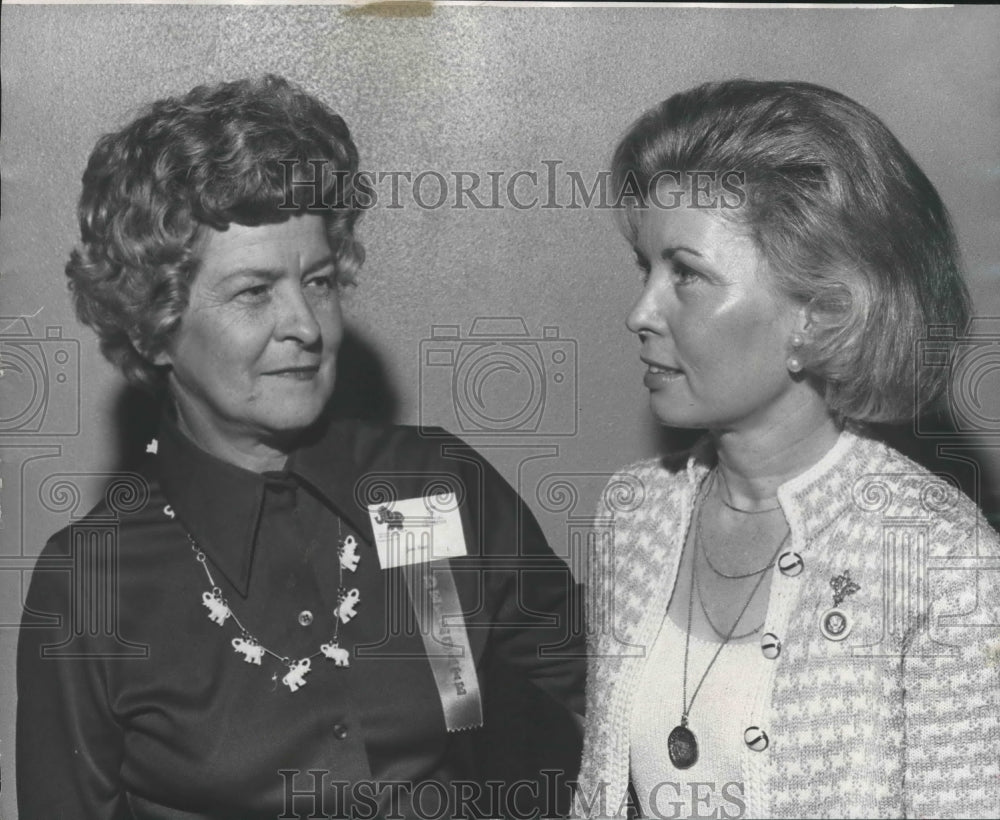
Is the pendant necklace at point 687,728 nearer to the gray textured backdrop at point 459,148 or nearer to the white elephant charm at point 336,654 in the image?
the gray textured backdrop at point 459,148

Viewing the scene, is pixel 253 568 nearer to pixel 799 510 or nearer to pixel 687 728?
pixel 687 728

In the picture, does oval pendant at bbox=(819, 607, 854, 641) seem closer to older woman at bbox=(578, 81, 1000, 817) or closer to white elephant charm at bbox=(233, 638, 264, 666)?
older woman at bbox=(578, 81, 1000, 817)

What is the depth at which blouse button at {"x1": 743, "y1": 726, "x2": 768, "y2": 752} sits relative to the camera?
4.12ft

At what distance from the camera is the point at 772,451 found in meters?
1.36

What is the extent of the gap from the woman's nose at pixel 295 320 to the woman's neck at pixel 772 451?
1.63ft

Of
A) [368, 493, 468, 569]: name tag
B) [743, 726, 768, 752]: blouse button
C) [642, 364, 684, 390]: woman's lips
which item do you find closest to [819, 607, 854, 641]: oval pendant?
[743, 726, 768, 752]: blouse button

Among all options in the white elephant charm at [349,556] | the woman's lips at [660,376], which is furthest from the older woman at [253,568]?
the woman's lips at [660,376]

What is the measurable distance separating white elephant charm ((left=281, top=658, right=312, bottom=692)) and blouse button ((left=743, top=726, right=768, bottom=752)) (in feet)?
1.68

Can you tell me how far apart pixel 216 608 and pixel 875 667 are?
2.48 ft

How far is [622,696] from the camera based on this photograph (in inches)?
53.8

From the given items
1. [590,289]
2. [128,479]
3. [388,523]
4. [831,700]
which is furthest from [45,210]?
[831,700]

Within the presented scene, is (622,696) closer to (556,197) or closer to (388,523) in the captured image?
(388,523)

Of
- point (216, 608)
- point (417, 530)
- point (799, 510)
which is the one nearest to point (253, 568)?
point (216, 608)

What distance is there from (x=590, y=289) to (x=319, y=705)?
61 centimetres
